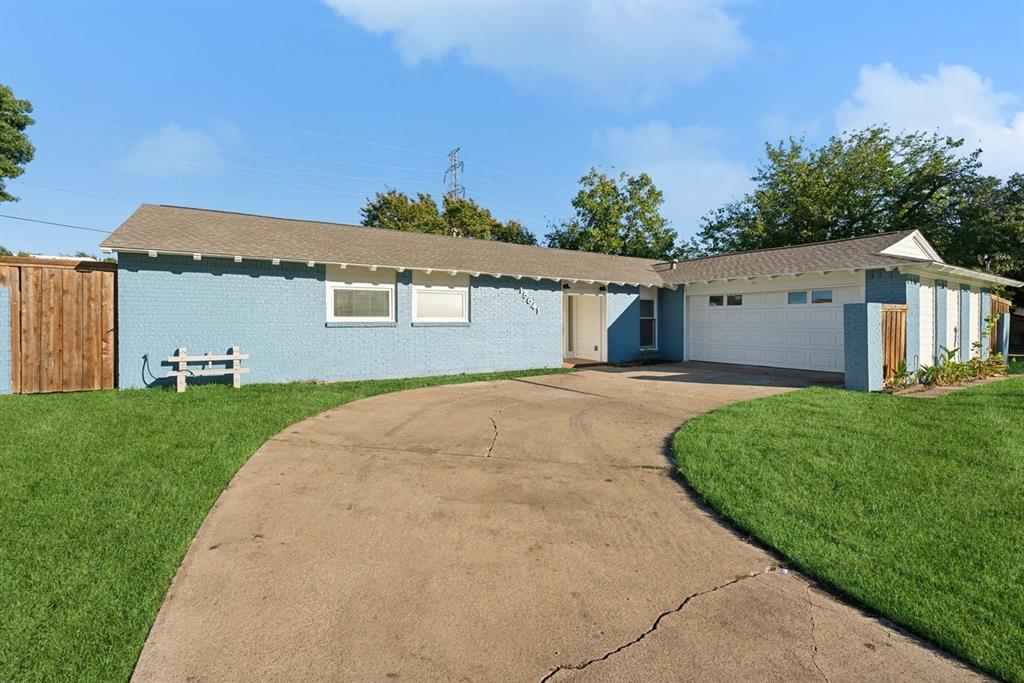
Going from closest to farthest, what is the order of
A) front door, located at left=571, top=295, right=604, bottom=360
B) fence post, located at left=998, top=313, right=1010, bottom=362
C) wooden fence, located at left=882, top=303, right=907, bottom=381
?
wooden fence, located at left=882, top=303, right=907, bottom=381
fence post, located at left=998, top=313, right=1010, bottom=362
front door, located at left=571, top=295, right=604, bottom=360

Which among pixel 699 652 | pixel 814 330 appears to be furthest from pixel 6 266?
pixel 814 330

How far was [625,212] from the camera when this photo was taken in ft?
118

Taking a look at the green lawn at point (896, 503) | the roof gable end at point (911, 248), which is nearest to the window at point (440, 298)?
the green lawn at point (896, 503)

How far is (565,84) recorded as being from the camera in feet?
65.6

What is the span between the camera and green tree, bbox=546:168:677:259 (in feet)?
117

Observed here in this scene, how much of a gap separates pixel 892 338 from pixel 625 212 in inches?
1067

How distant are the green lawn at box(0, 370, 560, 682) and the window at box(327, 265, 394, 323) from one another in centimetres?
403

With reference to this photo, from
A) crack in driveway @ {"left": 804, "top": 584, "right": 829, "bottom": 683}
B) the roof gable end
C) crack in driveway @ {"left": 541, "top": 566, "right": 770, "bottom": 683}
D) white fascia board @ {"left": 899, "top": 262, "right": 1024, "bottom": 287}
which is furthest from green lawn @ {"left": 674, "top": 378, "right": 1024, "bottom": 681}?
the roof gable end

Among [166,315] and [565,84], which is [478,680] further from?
[565,84]

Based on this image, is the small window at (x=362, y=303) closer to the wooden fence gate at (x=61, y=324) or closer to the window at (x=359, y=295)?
the window at (x=359, y=295)

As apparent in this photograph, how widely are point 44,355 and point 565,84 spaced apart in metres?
18.9

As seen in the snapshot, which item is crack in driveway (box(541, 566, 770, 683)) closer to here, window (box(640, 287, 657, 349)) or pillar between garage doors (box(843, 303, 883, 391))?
pillar between garage doors (box(843, 303, 883, 391))

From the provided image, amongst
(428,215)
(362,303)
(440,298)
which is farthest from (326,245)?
(428,215)

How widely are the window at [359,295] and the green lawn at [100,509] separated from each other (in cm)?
403
